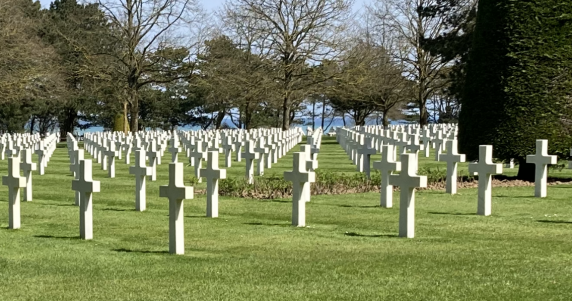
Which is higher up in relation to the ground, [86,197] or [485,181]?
[485,181]

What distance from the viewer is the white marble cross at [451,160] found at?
11.7 m

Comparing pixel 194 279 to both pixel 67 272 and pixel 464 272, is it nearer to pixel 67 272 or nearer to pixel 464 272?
pixel 67 272

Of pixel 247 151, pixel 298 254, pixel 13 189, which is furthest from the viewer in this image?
pixel 247 151

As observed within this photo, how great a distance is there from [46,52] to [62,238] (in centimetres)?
3051

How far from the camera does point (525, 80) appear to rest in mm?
14203

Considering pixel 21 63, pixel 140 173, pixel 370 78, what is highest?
pixel 370 78

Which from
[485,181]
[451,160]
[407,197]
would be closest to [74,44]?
[451,160]

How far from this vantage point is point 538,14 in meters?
14.4

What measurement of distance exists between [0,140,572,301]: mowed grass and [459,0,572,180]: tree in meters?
2.98

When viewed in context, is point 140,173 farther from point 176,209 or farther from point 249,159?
point 249,159

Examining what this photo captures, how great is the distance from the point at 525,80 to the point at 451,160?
3342mm

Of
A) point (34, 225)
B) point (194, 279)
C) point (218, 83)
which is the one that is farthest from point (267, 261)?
point (218, 83)

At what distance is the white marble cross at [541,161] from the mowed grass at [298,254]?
1.01ft

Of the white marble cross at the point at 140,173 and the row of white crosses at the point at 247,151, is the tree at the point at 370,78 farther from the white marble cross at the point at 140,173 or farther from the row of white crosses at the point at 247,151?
the white marble cross at the point at 140,173
